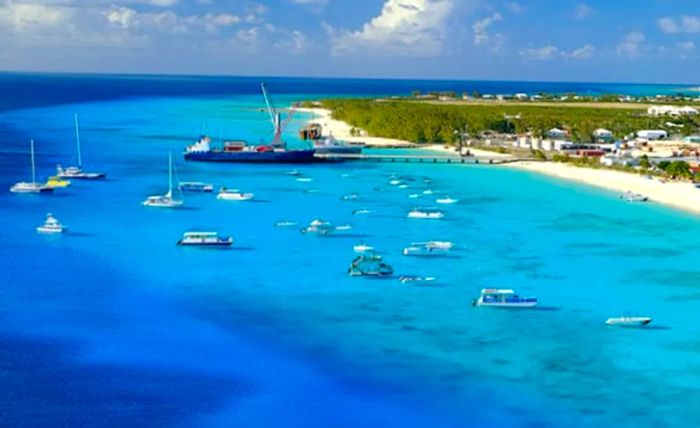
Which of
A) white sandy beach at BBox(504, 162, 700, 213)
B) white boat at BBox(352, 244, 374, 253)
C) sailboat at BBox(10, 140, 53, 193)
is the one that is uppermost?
white sandy beach at BBox(504, 162, 700, 213)

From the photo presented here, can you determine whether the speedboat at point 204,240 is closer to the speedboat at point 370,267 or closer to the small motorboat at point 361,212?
the speedboat at point 370,267

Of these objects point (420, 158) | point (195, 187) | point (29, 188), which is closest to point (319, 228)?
point (195, 187)

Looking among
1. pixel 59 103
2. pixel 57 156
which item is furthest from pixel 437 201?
pixel 59 103

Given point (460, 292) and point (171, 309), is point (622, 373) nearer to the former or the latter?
point (460, 292)

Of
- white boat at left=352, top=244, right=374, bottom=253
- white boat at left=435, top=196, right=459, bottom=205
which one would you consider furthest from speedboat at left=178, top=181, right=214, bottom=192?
white boat at left=352, top=244, right=374, bottom=253

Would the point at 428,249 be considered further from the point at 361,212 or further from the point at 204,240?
the point at 204,240

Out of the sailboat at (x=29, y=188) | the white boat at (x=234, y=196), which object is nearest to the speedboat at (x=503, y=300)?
the white boat at (x=234, y=196)

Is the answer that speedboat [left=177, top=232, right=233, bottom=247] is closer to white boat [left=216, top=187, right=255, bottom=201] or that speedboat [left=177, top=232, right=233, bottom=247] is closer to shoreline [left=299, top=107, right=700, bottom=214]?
white boat [left=216, top=187, right=255, bottom=201]
